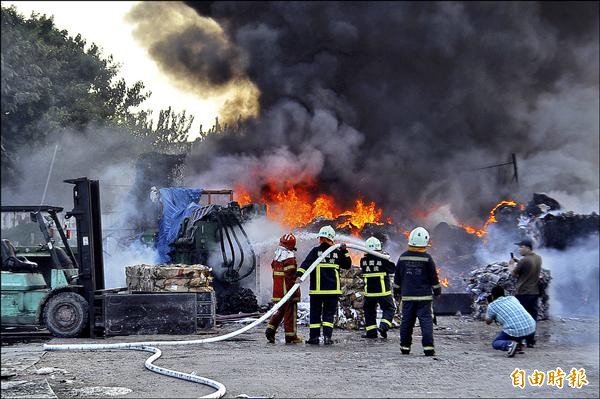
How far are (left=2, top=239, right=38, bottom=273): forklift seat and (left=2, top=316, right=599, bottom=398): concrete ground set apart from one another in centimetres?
144

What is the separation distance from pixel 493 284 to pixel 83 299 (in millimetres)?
8274

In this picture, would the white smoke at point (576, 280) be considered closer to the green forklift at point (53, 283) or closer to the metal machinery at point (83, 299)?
the metal machinery at point (83, 299)

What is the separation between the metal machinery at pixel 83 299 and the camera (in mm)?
11727

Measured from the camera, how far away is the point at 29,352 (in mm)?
9914

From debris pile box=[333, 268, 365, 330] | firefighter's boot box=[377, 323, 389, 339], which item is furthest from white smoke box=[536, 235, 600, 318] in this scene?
firefighter's boot box=[377, 323, 389, 339]

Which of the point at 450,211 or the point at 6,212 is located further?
the point at 450,211

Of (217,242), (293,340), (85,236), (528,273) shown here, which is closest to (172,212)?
(217,242)

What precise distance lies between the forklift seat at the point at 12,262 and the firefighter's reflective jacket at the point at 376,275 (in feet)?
18.4

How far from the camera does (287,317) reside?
36.9 feet

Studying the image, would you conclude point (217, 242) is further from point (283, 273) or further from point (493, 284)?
point (493, 284)

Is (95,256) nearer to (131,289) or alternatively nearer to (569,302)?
(131,289)

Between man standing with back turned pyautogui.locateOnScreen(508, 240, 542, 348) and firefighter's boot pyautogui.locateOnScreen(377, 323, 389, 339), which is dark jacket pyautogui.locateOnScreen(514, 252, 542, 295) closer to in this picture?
man standing with back turned pyautogui.locateOnScreen(508, 240, 542, 348)

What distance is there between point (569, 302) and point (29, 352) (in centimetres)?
1047

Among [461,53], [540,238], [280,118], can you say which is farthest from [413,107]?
[540,238]
